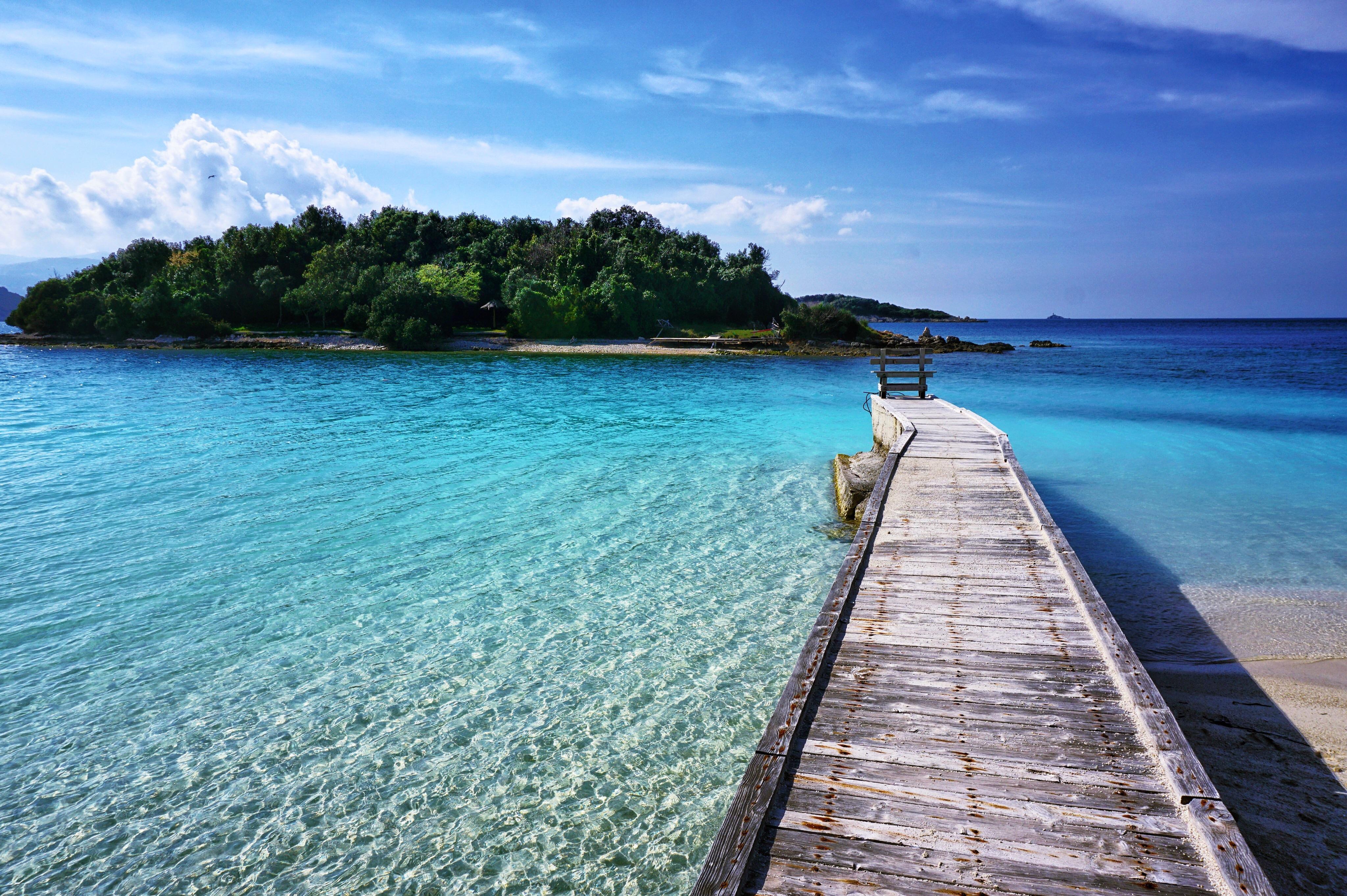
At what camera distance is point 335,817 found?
16.2 feet

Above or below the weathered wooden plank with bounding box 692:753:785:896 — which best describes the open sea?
below

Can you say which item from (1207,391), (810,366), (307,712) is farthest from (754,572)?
(810,366)

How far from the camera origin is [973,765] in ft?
12.7

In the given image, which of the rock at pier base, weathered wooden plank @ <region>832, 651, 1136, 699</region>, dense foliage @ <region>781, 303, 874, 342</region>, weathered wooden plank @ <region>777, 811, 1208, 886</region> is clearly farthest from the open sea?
dense foliage @ <region>781, 303, 874, 342</region>

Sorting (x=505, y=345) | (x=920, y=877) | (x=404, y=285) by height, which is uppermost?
(x=404, y=285)

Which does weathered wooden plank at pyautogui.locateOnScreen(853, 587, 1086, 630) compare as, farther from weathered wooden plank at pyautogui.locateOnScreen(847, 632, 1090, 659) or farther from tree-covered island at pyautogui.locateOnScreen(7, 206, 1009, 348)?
tree-covered island at pyautogui.locateOnScreen(7, 206, 1009, 348)

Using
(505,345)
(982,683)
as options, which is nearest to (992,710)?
(982,683)

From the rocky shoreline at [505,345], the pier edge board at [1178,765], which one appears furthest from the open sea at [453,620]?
the rocky shoreline at [505,345]

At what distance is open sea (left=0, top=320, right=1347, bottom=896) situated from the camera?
190 inches

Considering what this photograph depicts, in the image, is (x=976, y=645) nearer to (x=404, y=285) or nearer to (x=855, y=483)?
(x=855, y=483)

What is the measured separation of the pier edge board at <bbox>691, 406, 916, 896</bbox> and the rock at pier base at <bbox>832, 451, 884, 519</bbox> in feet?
18.5

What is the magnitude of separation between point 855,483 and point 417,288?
6070cm

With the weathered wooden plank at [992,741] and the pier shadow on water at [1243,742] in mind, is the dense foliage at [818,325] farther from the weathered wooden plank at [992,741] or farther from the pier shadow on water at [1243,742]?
the weathered wooden plank at [992,741]

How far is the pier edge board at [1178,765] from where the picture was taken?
302cm
